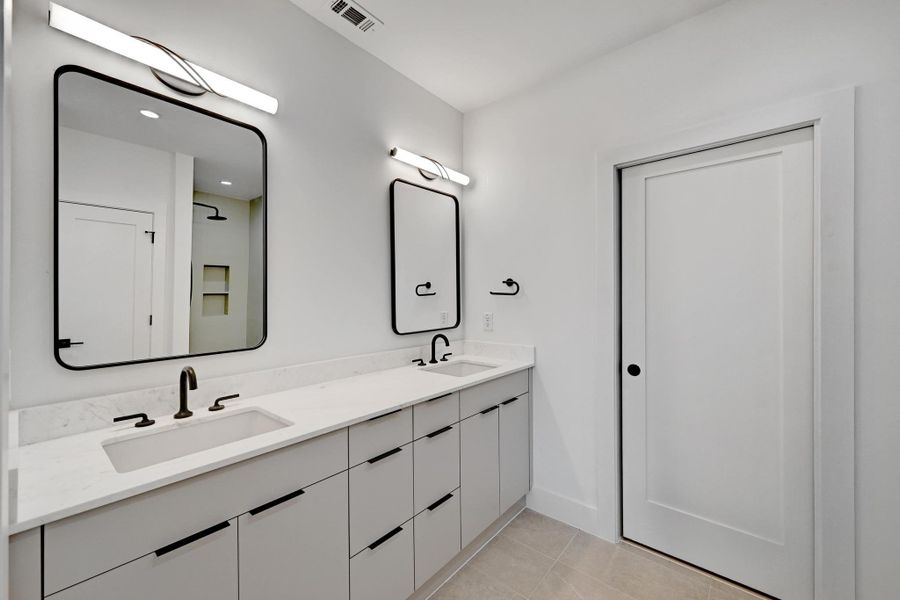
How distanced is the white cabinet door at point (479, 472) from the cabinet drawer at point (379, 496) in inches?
14.8

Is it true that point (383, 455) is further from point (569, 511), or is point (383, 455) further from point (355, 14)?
point (355, 14)

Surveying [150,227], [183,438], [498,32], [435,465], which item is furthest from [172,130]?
[435,465]

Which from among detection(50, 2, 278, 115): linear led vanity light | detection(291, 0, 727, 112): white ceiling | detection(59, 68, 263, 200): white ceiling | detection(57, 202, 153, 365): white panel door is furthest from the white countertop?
detection(291, 0, 727, 112): white ceiling

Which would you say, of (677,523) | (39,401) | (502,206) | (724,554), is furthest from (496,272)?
(39,401)

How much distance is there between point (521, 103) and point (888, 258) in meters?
1.92

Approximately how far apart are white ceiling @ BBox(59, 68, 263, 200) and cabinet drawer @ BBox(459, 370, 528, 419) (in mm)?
1339

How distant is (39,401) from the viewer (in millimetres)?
1147

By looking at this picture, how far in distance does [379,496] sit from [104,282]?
120 centimetres

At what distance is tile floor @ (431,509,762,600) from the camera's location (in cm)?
169

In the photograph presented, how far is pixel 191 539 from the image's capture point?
38.2 inches

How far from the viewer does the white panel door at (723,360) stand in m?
1.62

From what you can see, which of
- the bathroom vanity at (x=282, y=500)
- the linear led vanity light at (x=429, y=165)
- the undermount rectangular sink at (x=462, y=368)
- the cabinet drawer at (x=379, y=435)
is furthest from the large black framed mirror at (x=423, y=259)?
the cabinet drawer at (x=379, y=435)

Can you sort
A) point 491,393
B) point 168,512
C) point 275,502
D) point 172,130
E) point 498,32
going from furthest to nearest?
1. point 491,393
2. point 498,32
3. point 172,130
4. point 275,502
5. point 168,512

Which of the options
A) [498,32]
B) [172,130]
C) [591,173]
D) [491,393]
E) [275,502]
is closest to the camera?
[275,502]
